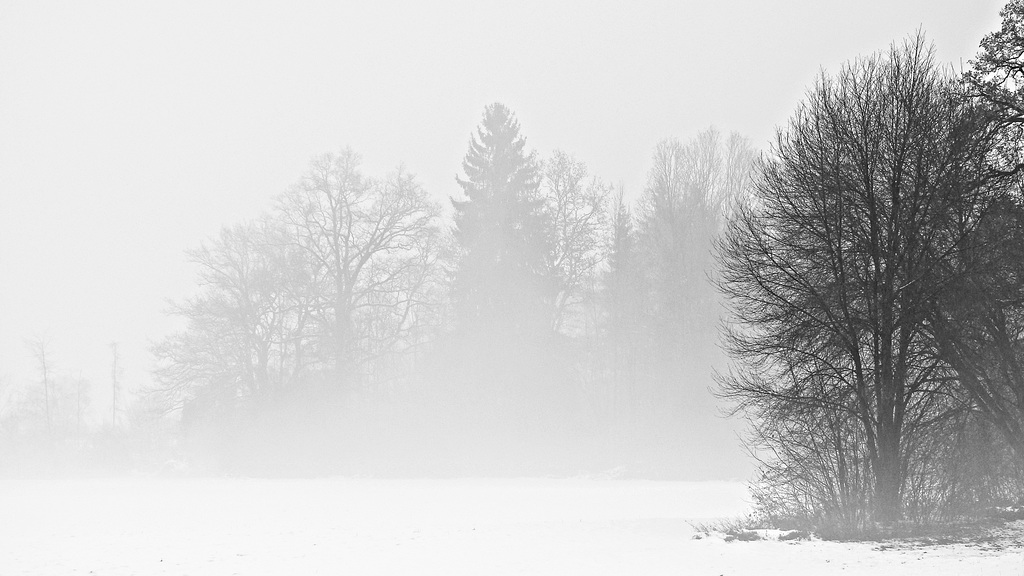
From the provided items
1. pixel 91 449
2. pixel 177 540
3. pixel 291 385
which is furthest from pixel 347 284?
pixel 177 540

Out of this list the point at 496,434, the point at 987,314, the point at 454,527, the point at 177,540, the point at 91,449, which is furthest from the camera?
the point at 91,449

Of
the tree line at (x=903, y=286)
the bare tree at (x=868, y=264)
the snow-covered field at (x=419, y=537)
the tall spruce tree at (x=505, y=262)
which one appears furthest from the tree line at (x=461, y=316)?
the tree line at (x=903, y=286)

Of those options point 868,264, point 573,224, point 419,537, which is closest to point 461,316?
point 573,224

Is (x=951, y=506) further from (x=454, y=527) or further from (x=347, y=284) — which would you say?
(x=347, y=284)

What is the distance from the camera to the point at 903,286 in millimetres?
15383

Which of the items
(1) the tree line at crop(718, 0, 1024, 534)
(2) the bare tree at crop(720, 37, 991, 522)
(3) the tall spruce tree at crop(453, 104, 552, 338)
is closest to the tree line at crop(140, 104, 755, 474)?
(3) the tall spruce tree at crop(453, 104, 552, 338)

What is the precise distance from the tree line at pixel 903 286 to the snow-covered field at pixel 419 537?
304 cm

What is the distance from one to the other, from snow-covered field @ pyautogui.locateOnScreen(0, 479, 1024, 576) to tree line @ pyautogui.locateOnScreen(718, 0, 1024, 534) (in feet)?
9.96

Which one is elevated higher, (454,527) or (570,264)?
(570,264)

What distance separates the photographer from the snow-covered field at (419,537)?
1316 cm

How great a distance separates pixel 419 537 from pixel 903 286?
37.7ft

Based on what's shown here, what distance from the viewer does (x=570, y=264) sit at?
45781 millimetres

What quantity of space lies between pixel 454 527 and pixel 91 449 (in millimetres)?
43822

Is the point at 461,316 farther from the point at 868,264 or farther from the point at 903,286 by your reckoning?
the point at 903,286
